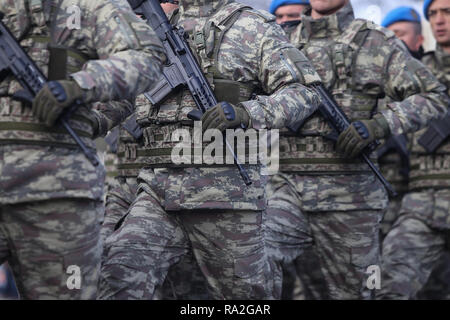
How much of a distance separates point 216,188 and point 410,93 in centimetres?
203

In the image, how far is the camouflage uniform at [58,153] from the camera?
3670 millimetres

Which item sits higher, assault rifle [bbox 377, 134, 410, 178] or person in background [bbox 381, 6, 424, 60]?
person in background [bbox 381, 6, 424, 60]

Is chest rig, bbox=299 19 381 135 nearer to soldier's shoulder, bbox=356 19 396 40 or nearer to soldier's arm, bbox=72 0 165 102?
soldier's shoulder, bbox=356 19 396 40

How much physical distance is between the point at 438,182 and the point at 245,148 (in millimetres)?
2547

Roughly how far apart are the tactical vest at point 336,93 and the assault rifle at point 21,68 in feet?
8.25

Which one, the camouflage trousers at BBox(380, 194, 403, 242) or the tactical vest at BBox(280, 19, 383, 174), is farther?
the camouflage trousers at BBox(380, 194, 403, 242)

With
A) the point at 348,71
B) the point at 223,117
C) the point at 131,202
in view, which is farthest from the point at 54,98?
the point at 348,71

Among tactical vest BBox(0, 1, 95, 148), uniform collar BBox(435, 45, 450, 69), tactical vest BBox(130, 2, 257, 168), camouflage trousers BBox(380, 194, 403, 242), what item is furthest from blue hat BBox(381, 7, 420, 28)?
tactical vest BBox(0, 1, 95, 148)

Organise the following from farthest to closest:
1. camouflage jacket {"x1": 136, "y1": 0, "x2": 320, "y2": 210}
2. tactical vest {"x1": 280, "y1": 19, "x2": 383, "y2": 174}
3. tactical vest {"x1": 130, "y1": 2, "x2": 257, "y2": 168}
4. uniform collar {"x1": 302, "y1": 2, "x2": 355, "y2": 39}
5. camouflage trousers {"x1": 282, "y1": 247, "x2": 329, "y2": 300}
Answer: camouflage trousers {"x1": 282, "y1": 247, "x2": 329, "y2": 300}, uniform collar {"x1": 302, "y1": 2, "x2": 355, "y2": 39}, tactical vest {"x1": 280, "y1": 19, "x2": 383, "y2": 174}, tactical vest {"x1": 130, "y1": 2, "x2": 257, "y2": 168}, camouflage jacket {"x1": 136, "y1": 0, "x2": 320, "y2": 210}

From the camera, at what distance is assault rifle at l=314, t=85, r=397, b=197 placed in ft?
19.6

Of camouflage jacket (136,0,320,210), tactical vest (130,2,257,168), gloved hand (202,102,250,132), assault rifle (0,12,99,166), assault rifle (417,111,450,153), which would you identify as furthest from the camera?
Answer: assault rifle (417,111,450,153)

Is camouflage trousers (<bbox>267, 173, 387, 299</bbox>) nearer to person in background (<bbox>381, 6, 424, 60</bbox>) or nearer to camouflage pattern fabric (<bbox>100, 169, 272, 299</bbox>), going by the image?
camouflage pattern fabric (<bbox>100, 169, 272, 299</bbox>)

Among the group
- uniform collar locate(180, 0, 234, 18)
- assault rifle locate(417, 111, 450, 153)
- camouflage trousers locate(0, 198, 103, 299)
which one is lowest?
assault rifle locate(417, 111, 450, 153)

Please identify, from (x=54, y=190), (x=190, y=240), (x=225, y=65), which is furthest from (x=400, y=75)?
(x=54, y=190)
